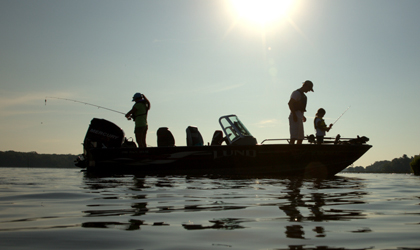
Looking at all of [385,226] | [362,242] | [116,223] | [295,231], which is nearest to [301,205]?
[385,226]

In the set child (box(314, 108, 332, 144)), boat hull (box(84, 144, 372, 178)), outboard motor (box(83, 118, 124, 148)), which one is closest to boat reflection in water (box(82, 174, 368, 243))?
boat hull (box(84, 144, 372, 178))

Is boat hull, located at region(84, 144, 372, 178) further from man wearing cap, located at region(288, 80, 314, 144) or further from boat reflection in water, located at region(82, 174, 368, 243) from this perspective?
boat reflection in water, located at region(82, 174, 368, 243)

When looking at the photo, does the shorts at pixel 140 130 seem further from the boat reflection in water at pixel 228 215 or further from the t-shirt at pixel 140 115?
the boat reflection in water at pixel 228 215

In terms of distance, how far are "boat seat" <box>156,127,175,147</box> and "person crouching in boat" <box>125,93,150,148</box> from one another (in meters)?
0.72

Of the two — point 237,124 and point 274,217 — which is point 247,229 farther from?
point 237,124

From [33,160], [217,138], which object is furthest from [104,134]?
[33,160]

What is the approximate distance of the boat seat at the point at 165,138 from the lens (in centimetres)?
1248

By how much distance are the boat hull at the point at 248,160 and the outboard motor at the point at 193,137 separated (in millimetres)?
958

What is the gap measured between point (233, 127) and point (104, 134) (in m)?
4.63

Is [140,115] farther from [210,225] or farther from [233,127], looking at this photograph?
[210,225]

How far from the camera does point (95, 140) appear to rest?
1277 centimetres

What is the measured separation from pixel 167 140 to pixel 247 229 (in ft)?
33.6

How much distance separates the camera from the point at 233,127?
11602 mm

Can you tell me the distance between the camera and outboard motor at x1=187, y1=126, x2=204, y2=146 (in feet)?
40.5
